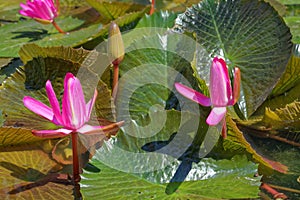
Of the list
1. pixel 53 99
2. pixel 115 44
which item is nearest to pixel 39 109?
pixel 53 99

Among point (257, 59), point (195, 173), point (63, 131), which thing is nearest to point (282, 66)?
point (257, 59)

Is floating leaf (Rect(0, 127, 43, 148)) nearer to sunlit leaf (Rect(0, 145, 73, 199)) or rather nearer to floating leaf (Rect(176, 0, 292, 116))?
sunlit leaf (Rect(0, 145, 73, 199))

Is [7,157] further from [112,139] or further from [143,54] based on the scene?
[143,54]

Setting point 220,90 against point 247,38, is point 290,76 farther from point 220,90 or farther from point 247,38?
point 220,90

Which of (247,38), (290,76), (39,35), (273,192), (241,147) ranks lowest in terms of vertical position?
(273,192)

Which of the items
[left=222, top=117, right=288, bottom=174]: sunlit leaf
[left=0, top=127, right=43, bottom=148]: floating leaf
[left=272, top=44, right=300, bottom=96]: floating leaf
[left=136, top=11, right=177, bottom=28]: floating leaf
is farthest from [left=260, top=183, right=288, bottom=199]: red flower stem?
[left=136, top=11, right=177, bottom=28]: floating leaf

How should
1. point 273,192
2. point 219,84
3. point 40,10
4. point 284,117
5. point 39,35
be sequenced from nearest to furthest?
point 219,84 < point 273,192 < point 284,117 < point 40,10 < point 39,35
